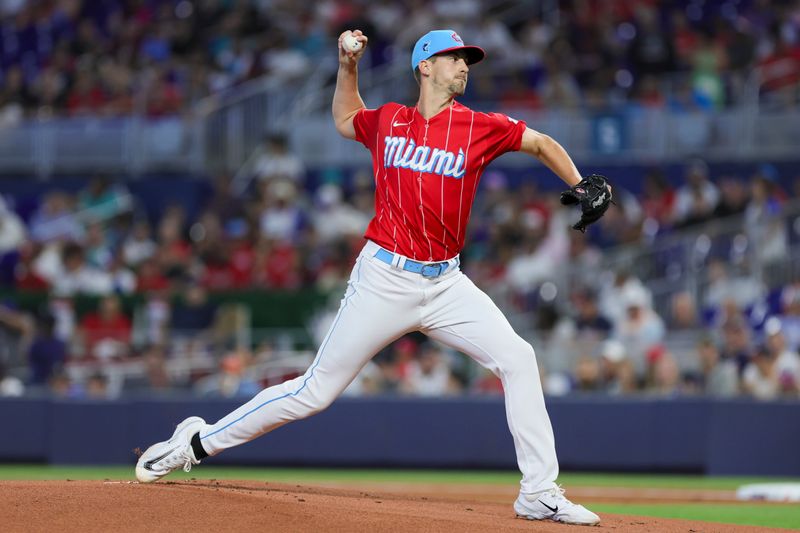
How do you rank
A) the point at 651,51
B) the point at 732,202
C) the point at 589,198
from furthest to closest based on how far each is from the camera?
the point at 651,51, the point at 732,202, the point at 589,198

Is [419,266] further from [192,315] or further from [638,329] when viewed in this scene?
[192,315]

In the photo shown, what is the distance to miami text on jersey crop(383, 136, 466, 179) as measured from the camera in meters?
6.67

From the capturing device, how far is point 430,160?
6.68 metres

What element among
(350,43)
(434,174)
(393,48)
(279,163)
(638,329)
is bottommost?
(638,329)

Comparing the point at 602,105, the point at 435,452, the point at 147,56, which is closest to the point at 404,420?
the point at 435,452

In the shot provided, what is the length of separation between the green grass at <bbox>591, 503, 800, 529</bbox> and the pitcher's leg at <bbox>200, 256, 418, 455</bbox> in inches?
106

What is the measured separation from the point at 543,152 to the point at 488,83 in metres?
11.6

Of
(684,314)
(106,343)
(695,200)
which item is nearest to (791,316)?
(684,314)

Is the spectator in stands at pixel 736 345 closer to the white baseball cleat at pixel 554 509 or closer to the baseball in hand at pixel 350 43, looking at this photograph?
the white baseball cleat at pixel 554 509

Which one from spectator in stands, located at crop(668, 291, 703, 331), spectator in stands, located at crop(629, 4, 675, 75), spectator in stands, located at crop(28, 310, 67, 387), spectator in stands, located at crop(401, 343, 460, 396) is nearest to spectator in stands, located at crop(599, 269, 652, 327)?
spectator in stands, located at crop(668, 291, 703, 331)

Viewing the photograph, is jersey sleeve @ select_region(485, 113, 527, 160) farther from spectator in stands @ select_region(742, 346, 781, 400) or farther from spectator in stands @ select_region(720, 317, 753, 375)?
spectator in stands @ select_region(742, 346, 781, 400)

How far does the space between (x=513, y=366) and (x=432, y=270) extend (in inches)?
24.5

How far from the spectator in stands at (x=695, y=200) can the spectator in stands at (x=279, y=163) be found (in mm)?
5011

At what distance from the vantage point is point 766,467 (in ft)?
42.1
